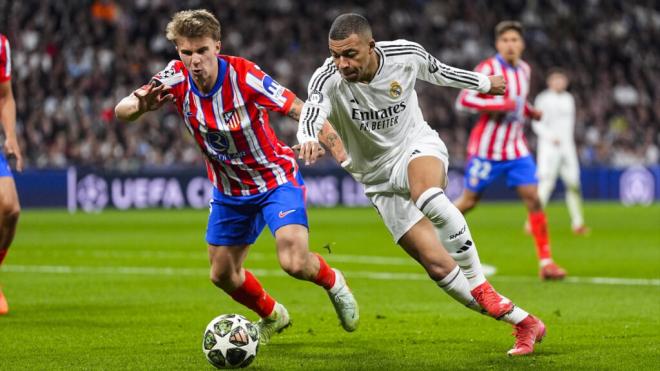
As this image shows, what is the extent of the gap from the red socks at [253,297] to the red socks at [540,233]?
4.75m

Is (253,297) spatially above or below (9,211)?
below

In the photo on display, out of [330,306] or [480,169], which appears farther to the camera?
[480,169]

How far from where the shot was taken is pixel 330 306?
979cm

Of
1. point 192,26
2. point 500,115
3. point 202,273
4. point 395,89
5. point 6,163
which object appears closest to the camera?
point 192,26

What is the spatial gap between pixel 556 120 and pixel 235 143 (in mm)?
13178

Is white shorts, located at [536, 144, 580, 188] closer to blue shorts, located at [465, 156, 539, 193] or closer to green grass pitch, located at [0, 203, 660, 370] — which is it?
green grass pitch, located at [0, 203, 660, 370]

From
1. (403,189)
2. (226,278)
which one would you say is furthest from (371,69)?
(226,278)

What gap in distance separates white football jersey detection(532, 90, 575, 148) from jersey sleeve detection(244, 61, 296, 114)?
40.7 ft

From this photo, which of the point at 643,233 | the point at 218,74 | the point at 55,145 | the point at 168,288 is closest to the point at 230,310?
the point at 168,288

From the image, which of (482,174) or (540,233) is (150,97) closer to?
(482,174)

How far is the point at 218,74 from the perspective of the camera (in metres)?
6.96

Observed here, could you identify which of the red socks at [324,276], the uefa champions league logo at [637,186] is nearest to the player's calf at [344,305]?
the red socks at [324,276]

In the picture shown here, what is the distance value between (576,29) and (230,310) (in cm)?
2828

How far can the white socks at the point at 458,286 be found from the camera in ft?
22.6
